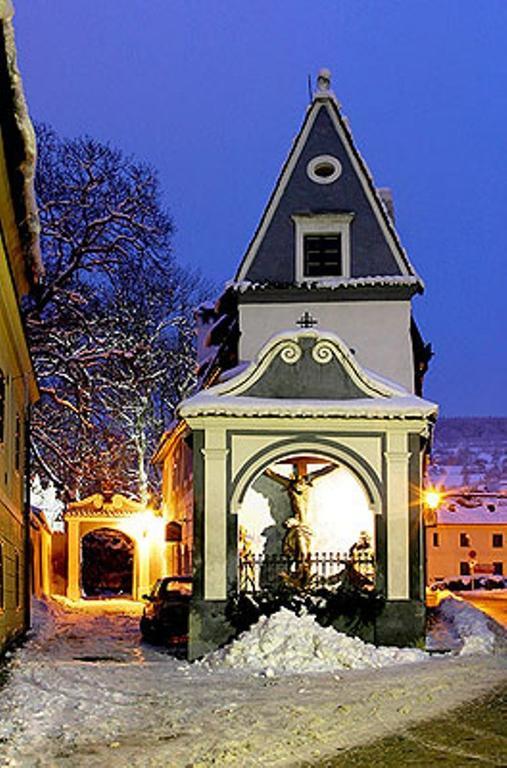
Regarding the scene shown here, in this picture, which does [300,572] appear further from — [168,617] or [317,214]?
[317,214]

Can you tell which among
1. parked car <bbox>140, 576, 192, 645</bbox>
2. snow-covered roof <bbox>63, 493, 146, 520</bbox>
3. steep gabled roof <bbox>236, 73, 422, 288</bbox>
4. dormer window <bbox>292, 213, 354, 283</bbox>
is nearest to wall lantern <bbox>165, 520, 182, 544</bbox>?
snow-covered roof <bbox>63, 493, 146, 520</bbox>

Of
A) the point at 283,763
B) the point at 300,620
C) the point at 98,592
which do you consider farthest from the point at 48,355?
the point at 98,592

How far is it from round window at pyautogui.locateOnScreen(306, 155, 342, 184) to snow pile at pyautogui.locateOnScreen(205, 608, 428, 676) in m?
10.9

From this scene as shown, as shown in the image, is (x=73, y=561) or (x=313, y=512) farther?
(x=73, y=561)

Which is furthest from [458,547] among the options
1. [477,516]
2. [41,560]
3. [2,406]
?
[2,406]

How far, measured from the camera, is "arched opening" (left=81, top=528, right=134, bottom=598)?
5253 cm

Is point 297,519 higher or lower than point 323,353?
lower

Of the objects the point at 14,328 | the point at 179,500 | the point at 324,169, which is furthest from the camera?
the point at 179,500

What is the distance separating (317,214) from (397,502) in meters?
8.09

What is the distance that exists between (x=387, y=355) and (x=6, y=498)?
1097cm

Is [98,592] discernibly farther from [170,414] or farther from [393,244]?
[393,244]

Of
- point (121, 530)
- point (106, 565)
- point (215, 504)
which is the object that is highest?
point (215, 504)

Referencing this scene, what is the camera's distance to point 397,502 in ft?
69.2

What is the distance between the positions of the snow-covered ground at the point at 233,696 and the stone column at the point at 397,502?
1.79 m
